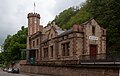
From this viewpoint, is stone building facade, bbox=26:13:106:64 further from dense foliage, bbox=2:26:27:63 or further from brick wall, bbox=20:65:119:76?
dense foliage, bbox=2:26:27:63

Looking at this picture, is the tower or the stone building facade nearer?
the stone building facade

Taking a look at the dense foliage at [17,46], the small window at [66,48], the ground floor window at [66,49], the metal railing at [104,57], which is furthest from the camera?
the dense foliage at [17,46]

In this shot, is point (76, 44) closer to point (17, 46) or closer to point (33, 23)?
point (33, 23)

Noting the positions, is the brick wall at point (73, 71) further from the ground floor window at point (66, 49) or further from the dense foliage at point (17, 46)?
the dense foliage at point (17, 46)

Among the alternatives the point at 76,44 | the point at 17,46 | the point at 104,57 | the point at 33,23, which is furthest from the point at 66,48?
→ the point at 17,46

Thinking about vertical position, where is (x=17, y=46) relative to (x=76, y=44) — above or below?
above

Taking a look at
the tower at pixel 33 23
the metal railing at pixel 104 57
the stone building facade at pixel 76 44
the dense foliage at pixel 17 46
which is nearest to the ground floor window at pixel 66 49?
the stone building facade at pixel 76 44

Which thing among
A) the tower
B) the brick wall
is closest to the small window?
the brick wall

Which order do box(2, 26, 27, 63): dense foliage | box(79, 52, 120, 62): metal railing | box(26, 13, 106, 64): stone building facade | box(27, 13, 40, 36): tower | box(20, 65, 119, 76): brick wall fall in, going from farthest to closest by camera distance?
box(2, 26, 27, 63): dense foliage
box(27, 13, 40, 36): tower
box(26, 13, 106, 64): stone building facade
box(20, 65, 119, 76): brick wall
box(79, 52, 120, 62): metal railing

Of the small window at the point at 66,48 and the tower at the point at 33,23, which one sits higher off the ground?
the tower at the point at 33,23

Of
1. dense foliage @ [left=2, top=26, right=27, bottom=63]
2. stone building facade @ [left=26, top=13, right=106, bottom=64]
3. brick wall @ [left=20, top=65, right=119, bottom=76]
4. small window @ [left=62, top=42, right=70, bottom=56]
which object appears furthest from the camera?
dense foliage @ [left=2, top=26, right=27, bottom=63]

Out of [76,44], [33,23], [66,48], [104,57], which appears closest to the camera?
[104,57]

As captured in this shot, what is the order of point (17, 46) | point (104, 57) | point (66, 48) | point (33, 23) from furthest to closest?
point (17, 46) → point (33, 23) → point (66, 48) → point (104, 57)

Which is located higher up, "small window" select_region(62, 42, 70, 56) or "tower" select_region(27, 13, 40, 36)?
"tower" select_region(27, 13, 40, 36)
